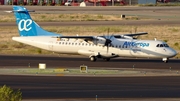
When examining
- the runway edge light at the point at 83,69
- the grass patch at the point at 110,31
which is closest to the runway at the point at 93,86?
the runway edge light at the point at 83,69

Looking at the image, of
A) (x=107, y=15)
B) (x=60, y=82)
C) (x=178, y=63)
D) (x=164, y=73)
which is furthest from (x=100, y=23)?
(x=60, y=82)

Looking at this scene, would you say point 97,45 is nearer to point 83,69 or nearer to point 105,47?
point 105,47

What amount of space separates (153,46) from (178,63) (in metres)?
2.66

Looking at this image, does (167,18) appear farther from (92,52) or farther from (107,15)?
(92,52)

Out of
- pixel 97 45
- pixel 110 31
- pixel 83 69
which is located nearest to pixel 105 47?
pixel 97 45

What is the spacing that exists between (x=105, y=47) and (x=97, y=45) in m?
0.87

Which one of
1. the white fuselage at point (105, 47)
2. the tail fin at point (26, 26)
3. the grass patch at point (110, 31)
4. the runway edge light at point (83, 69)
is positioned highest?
the tail fin at point (26, 26)

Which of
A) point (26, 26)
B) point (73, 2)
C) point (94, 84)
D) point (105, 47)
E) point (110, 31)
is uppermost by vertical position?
point (26, 26)

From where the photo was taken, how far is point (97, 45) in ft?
166

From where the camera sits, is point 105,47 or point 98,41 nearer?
point 105,47

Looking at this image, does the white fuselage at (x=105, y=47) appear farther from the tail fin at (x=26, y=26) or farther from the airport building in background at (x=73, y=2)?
the airport building in background at (x=73, y=2)

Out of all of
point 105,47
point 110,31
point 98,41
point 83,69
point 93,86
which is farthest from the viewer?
point 110,31

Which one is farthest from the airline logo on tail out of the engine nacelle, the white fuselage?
the engine nacelle

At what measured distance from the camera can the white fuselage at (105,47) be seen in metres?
48.1
